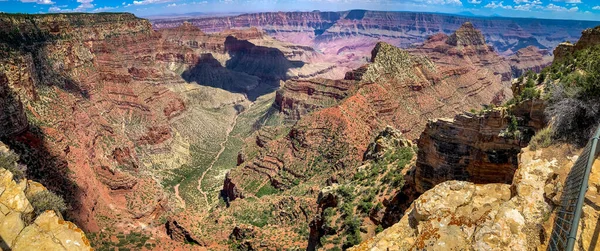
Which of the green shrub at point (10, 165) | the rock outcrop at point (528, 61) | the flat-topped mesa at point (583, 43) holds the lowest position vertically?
the rock outcrop at point (528, 61)

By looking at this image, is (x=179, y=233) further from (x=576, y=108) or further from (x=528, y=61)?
(x=528, y=61)

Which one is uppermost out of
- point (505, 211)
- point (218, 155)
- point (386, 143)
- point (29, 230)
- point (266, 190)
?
point (505, 211)

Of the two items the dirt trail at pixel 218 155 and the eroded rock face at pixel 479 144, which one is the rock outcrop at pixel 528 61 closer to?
the dirt trail at pixel 218 155

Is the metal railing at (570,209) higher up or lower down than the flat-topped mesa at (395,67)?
higher up

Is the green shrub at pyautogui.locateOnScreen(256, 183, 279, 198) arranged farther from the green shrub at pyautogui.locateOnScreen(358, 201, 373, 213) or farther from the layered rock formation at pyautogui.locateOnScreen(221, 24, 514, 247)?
the green shrub at pyautogui.locateOnScreen(358, 201, 373, 213)

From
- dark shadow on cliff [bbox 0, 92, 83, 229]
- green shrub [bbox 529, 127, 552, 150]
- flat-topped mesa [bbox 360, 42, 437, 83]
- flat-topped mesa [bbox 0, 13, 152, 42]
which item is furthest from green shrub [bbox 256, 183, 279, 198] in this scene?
flat-topped mesa [bbox 0, 13, 152, 42]

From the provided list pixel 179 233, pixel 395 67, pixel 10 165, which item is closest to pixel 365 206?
pixel 179 233

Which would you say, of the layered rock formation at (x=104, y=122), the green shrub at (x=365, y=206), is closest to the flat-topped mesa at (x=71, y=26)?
Answer: the layered rock formation at (x=104, y=122)
